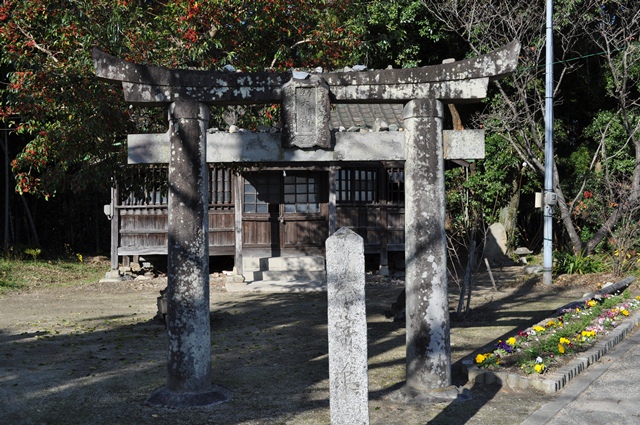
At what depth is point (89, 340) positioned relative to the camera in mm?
10781

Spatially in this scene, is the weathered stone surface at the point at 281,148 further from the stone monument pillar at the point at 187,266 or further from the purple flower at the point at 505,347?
the purple flower at the point at 505,347

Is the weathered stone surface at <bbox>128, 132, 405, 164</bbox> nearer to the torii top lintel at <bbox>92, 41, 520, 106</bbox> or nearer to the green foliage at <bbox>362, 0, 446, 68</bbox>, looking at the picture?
the torii top lintel at <bbox>92, 41, 520, 106</bbox>

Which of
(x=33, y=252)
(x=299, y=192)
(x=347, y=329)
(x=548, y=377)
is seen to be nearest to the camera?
(x=347, y=329)

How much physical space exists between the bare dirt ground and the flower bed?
0.21m

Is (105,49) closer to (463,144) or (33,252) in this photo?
(463,144)

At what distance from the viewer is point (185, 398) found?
6.99 meters

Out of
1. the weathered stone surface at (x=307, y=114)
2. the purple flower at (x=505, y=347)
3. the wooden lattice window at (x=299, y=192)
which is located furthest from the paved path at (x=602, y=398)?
the wooden lattice window at (x=299, y=192)

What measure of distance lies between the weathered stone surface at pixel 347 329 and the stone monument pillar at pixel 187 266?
7.91 feet

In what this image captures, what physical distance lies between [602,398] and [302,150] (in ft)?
13.1

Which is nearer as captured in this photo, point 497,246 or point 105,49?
point 105,49

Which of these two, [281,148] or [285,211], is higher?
[281,148]

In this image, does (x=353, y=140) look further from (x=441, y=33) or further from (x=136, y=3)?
(x=441, y=33)

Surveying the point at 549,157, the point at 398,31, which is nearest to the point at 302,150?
the point at 549,157

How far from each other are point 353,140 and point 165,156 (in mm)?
1988
